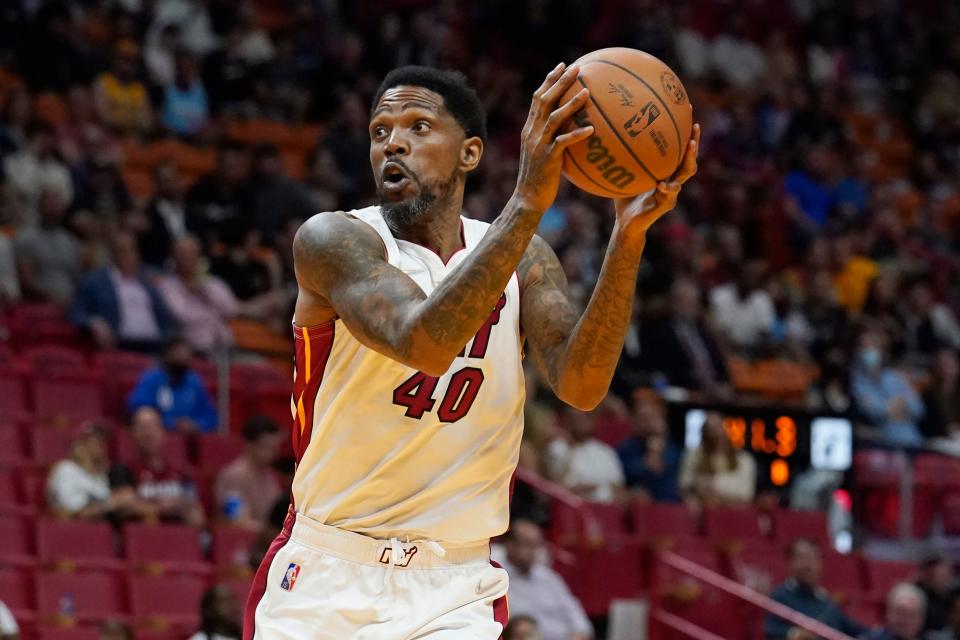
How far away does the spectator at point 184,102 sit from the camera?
14.0 metres

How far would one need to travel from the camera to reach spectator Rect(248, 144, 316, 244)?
12.7 meters

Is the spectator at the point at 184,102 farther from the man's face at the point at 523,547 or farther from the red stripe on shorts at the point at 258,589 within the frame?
the red stripe on shorts at the point at 258,589

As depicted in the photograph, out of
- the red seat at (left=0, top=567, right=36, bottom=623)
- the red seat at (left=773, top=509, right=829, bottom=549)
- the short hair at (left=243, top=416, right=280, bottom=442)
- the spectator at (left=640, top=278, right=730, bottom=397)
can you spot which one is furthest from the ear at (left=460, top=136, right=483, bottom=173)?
the spectator at (left=640, top=278, right=730, bottom=397)

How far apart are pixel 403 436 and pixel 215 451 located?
6538mm

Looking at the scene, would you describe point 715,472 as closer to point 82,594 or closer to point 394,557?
point 82,594

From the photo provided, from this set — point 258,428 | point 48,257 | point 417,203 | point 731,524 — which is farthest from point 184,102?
point 417,203

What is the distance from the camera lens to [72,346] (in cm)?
1098

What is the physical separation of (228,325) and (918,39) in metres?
12.4

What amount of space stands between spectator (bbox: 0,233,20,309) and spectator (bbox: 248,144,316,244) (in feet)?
7.01

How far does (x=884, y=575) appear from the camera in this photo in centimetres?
1171

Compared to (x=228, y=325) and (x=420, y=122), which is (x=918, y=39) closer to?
(x=228, y=325)

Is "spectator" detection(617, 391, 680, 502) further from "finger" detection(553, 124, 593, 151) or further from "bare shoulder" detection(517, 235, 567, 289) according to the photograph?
"finger" detection(553, 124, 593, 151)

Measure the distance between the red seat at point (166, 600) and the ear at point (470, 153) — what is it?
17.3ft

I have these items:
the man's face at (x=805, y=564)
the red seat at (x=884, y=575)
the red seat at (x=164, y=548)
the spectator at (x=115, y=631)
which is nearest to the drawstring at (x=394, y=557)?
the spectator at (x=115, y=631)
